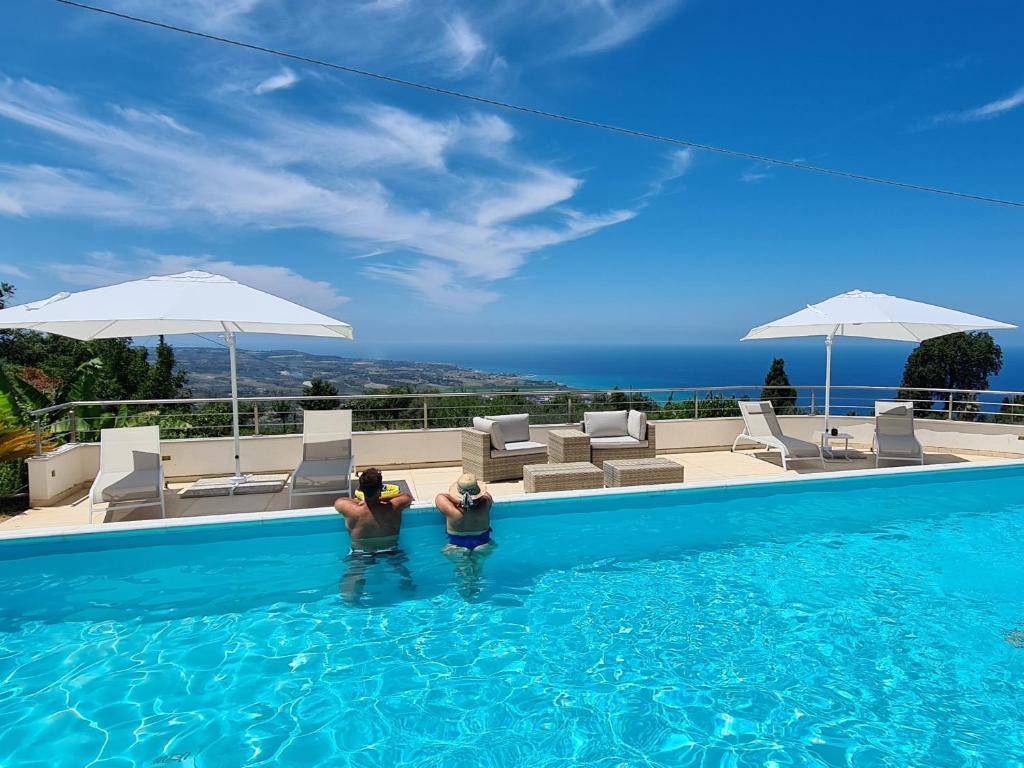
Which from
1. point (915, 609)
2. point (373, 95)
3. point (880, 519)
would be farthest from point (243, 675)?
point (373, 95)

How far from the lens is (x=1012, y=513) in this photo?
6.78 m

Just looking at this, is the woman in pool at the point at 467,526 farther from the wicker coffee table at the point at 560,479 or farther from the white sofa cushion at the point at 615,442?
the white sofa cushion at the point at 615,442

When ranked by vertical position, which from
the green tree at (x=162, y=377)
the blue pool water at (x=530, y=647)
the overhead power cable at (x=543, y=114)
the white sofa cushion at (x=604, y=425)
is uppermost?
the overhead power cable at (x=543, y=114)

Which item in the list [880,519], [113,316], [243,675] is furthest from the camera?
[880,519]

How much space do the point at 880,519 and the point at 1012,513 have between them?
6.06 ft

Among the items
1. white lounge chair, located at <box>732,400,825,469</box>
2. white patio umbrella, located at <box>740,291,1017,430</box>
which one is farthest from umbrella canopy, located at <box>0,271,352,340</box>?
white patio umbrella, located at <box>740,291,1017,430</box>

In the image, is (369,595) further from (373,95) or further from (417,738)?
(373,95)

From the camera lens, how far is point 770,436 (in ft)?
28.8

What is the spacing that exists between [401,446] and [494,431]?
165cm

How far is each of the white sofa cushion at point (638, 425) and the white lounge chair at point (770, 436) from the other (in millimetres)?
1930

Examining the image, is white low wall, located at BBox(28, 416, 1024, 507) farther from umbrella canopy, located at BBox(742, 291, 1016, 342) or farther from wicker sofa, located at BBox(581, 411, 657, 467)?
umbrella canopy, located at BBox(742, 291, 1016, 342)

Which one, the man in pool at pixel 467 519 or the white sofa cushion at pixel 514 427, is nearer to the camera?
the man in pool at pixel 467 519

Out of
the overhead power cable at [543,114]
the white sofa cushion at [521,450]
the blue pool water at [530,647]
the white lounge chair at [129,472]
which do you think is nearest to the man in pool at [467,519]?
the blue pool water at [530,647]

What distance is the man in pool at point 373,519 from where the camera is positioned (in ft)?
16.5
